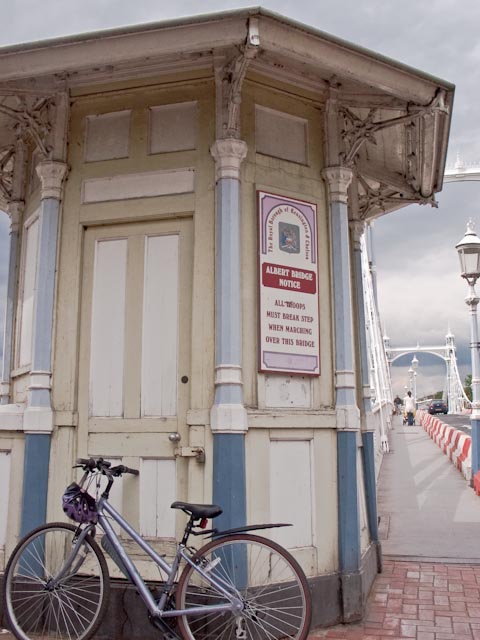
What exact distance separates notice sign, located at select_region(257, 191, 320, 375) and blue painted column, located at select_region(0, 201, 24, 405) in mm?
2561

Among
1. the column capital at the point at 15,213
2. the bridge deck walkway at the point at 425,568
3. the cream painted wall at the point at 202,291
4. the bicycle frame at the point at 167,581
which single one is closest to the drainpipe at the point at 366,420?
the bridge deck walkway at the point at 425,568

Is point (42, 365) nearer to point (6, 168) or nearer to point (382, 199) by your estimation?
point (6, 168)

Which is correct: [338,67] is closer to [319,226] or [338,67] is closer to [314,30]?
[314,30]

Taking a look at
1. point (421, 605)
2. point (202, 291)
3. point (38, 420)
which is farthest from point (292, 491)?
point (38, 420)

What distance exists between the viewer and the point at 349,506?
480 centimetres

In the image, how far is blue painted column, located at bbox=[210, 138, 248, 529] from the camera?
172 inches

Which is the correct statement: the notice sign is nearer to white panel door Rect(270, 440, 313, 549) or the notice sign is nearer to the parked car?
white panel door Rect(270, 440, 313, 549)

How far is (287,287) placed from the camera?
16.0 ft

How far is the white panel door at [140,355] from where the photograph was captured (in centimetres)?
459

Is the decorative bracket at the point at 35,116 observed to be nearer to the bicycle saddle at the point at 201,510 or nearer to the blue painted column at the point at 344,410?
the blue painted column at the point at 344,410

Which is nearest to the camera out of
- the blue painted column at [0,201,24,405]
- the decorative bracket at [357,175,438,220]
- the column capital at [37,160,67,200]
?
the column capital at [37,160,67,200]

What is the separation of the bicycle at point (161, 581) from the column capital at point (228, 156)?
2.28 m

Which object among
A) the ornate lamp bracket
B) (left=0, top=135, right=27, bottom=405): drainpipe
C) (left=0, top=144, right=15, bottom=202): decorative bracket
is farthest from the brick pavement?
(left=0, top=144, right=15, bottom=202): decorative bracket

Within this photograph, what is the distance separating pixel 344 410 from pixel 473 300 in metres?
8.00
